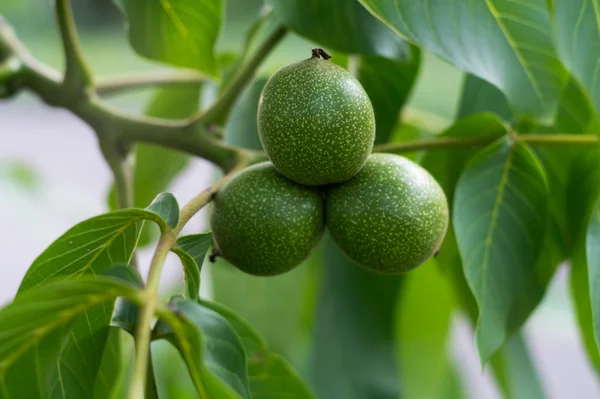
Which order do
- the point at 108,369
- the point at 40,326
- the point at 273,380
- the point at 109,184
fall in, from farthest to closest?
the point at 109,184, the point at 273,380, the point at 108,369, the point at 40,326

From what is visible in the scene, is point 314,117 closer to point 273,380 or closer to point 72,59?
point 273,380

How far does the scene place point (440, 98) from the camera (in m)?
3.25

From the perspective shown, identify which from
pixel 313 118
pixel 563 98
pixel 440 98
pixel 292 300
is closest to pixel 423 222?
pixel 313 118

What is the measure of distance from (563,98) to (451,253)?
190 millimetres

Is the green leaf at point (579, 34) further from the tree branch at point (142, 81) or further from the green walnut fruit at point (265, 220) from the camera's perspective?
the tree branch at point (142, 81)

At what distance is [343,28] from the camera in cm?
67

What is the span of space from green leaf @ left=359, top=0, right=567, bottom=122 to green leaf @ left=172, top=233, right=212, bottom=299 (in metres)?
0.20

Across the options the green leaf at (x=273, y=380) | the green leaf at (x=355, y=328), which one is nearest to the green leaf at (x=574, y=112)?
the green leaf at (x=355, y=328)

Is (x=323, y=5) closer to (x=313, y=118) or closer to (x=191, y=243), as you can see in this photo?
(x=313, y=118)

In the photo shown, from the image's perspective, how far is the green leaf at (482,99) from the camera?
2.48 feet

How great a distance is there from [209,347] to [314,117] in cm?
20

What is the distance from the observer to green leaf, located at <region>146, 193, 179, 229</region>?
50 centimetres

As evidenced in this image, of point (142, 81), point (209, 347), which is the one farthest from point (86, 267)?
point (142, 81)

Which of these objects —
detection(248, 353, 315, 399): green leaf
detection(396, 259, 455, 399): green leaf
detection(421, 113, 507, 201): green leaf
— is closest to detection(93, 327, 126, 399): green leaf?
detection(248, 353, 315, 399): green leaf
